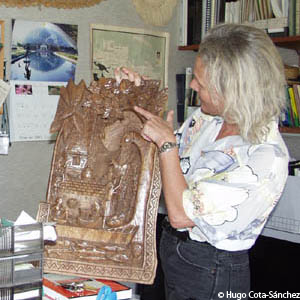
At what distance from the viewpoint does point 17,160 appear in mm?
2414

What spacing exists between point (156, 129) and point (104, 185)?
0.21 m

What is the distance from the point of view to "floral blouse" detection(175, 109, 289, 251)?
1.29 metres

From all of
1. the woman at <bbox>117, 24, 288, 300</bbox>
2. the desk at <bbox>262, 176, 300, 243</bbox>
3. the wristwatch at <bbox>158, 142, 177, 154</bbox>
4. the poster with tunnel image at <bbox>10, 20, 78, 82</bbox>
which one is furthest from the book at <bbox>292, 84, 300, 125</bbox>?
the wristwatch at <bbox>158, 142, 177, 154</bbox>

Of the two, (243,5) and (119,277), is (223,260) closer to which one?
(119,277)

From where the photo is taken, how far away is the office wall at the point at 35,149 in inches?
93.7

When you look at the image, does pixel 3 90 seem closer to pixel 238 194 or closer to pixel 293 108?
pixel 293 108

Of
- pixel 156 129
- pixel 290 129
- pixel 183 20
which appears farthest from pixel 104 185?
pixel 183 20

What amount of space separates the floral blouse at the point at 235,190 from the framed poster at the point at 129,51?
1.34m

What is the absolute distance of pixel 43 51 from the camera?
241cm

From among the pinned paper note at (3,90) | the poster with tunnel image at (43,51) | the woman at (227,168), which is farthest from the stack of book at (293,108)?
the pinned paper note at (3,90)

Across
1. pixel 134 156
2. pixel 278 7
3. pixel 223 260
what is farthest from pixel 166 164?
pixel 278 7

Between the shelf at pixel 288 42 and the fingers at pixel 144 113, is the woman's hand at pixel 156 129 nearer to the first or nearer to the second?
the fingers at pixel 144 113

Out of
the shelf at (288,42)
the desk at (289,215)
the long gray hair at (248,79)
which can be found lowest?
the desk at (289,215)

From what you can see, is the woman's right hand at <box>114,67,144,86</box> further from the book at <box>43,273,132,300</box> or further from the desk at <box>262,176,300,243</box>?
the desk at <box>262,176,300,243</box>
